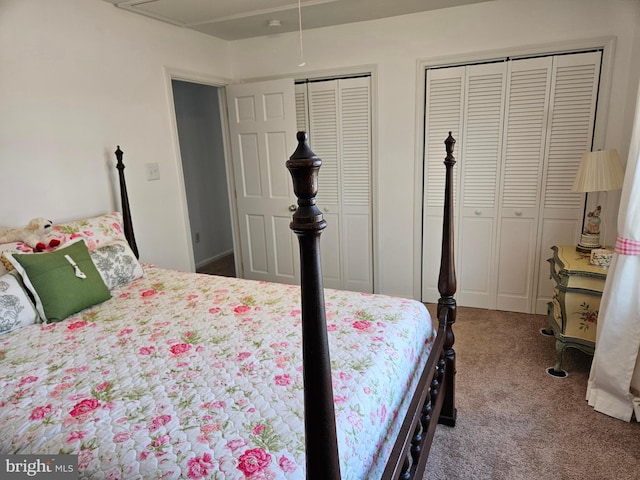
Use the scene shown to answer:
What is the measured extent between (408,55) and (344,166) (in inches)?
40.8

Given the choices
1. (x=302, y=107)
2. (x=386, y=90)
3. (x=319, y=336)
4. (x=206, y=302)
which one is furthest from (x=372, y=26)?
(x=319, y=336)

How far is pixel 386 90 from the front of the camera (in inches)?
129

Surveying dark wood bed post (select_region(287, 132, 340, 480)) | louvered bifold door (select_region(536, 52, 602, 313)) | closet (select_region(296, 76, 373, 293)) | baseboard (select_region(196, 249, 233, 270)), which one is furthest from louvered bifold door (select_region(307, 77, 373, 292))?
dark wood bed post (select_region(287, 132, 340, 480))

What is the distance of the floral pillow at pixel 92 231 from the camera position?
2.18m

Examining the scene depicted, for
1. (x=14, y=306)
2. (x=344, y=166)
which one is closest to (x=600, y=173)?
(x=344, y=166)

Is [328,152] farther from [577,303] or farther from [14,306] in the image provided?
[14,306]

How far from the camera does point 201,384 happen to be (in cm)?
132

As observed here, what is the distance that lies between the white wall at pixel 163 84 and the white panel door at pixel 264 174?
0.30m

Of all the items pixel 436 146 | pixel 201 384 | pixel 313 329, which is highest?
pixel 436 146

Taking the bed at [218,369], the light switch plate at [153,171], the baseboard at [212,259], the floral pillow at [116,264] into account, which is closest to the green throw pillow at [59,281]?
the bed at [218,369]

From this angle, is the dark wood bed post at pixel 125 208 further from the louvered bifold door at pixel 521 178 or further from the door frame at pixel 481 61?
the louvered bifold door at pixel 521 178

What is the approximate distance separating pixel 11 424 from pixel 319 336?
1.09 m

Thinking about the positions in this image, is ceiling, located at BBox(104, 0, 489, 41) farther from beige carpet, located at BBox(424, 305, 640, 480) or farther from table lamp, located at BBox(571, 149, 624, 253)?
beige carpet, located at BBox(424, 305, 640, 480)

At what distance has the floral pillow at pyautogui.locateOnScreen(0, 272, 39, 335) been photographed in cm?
175
